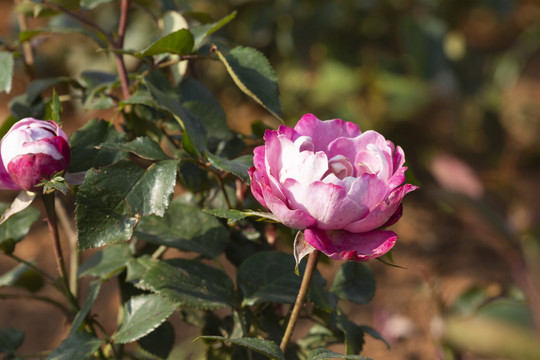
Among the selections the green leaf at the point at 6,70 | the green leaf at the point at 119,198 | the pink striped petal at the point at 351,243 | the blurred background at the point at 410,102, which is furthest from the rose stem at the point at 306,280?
the blurred background at the point at 410,102

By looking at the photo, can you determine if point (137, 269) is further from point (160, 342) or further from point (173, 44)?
point (173, 44)

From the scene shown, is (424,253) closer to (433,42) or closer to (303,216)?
(433,42)

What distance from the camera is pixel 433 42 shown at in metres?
1.77

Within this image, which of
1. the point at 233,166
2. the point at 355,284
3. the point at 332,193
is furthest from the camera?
the point at 355,284

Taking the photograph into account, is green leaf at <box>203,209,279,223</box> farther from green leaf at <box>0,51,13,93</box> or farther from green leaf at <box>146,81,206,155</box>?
green leaf at <box>0,51,13,93</box>

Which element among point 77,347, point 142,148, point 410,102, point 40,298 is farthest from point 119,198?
point 410,102

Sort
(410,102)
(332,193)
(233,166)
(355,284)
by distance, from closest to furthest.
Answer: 1. (332,193)
2. (233,166)
3. (355,284)
4. (410,102)

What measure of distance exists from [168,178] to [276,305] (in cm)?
22

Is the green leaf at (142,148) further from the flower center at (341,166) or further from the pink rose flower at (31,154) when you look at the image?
A: the flower center at (341,166)

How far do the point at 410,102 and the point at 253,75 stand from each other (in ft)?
4.87

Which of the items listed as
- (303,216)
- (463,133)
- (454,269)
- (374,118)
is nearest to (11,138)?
(303,216)

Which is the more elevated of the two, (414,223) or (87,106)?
(87,106)

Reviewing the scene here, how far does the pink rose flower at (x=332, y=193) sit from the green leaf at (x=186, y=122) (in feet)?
0.34

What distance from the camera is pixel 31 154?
1.56 ft
